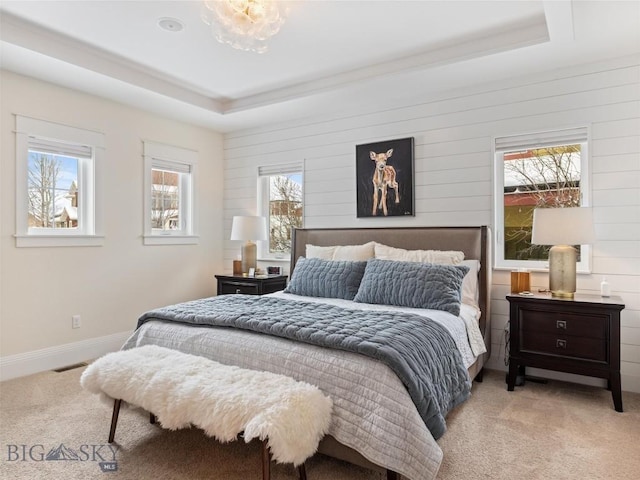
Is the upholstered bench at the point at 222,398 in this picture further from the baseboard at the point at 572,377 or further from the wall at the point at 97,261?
the baseboard at the point at 572,377

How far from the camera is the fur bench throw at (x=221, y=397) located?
1660 mm

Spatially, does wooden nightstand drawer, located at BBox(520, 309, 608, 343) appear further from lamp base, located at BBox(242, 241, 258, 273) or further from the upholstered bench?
lamp base, located at BBox(242, 241, 258, 273)

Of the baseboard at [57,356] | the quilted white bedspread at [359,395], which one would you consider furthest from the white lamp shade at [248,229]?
the quilted white bedspread at [359,395]

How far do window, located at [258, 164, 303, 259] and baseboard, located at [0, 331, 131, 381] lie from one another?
5.98 ft

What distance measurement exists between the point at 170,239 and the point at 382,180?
2.40 metres

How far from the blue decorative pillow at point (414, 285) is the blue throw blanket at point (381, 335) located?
Answer: 0.44m

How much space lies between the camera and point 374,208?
4.12 meters

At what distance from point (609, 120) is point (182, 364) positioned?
3.36 meters

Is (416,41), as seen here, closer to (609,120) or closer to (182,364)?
(609,120)

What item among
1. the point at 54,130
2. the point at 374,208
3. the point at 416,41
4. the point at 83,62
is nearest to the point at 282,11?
the point at 416,41

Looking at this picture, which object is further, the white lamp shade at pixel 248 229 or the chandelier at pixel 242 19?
the white lamp shade at pixel 248 229

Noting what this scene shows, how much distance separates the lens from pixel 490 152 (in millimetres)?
3559

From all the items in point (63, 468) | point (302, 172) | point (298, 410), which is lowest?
point (63, 468)

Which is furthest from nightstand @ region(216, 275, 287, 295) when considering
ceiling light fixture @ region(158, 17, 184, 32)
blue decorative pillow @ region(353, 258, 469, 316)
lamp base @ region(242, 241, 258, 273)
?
ceiling light fixture @ region(158, 17, 184, 32)
